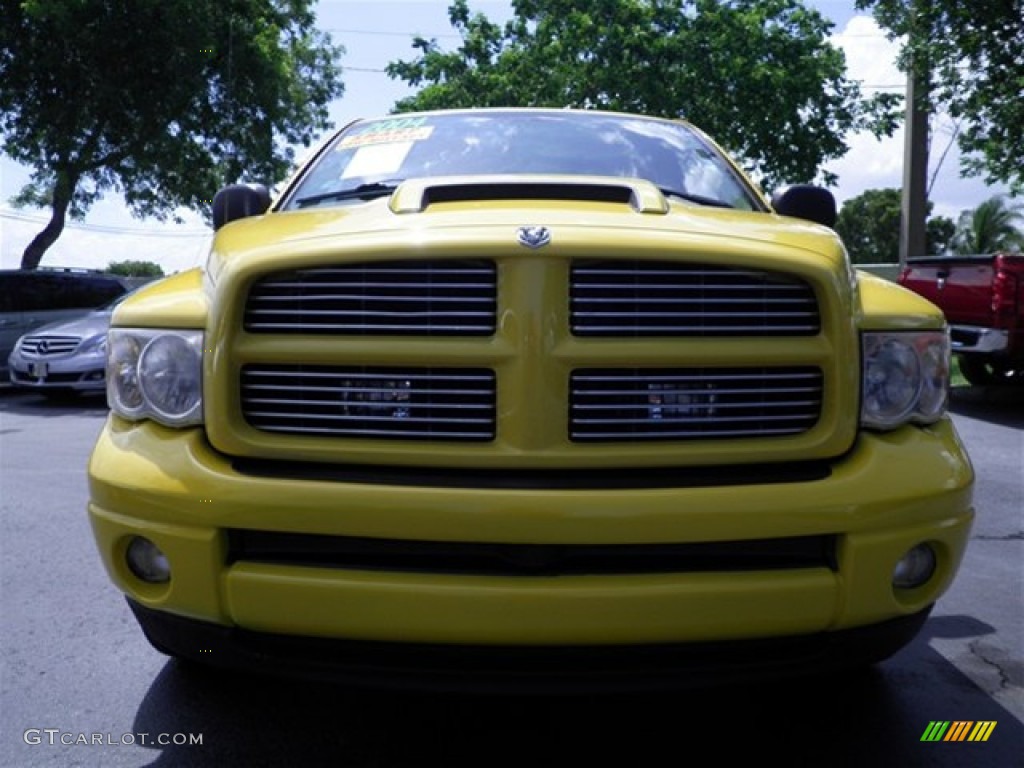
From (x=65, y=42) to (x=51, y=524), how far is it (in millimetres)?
14738

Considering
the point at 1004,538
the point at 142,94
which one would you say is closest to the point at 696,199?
the point at 1004,538

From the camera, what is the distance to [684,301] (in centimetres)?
234

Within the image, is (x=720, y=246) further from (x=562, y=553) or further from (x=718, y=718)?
(x=718, y=718)

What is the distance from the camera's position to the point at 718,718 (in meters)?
2.91

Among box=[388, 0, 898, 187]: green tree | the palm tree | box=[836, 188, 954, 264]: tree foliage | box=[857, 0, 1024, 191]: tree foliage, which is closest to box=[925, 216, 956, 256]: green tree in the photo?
box=[836, 188, 954, 264]: tree foliage

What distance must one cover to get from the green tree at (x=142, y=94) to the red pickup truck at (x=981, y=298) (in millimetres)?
10971

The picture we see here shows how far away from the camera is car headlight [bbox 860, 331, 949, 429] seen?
7.95 feet

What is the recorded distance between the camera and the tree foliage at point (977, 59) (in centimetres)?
1316

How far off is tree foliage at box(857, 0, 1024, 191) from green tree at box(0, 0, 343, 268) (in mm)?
10106

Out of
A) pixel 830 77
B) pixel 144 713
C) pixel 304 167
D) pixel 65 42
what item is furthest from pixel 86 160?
pixel 144 713

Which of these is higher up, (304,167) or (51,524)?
(304,167)

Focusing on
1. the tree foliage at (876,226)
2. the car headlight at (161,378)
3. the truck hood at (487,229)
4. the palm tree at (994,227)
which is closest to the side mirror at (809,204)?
the truck hood at (487,229)

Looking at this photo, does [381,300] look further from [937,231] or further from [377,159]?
[937,231]

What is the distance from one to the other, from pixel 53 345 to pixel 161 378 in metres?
11.2
